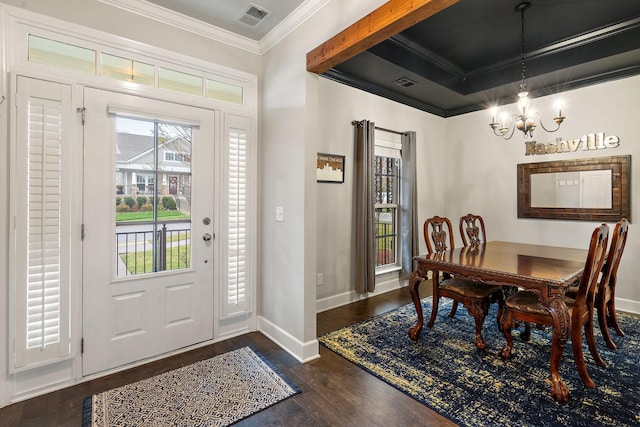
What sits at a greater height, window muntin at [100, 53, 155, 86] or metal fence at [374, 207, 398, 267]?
window muntin at [100, 53, 155, 86]

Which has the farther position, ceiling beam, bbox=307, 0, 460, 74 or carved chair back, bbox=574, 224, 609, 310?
carved chair back, bbox=574, 224, 609, 310

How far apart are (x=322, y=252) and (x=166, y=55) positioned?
2.44 m

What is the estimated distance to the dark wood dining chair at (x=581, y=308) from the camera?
6.73 ft

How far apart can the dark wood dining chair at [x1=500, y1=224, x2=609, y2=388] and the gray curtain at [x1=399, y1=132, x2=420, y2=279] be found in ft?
6.95

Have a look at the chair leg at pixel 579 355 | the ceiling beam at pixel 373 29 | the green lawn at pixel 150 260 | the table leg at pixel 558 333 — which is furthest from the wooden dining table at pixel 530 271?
the green lawn at pixel 150 260

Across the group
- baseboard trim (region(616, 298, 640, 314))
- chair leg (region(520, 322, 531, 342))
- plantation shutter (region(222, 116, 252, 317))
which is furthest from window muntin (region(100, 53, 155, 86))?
baseboard trim (region(616, 298, 640, 314))

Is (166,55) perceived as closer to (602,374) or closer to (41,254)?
(41,254)

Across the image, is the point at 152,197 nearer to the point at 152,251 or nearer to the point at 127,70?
the point at 152,251

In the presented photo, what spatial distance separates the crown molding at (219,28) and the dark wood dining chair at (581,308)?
2515mm

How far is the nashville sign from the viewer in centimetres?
371

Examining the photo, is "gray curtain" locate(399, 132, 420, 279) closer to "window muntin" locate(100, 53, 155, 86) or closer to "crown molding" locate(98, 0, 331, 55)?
"crown molding" locate(98, 0, 331, 55)

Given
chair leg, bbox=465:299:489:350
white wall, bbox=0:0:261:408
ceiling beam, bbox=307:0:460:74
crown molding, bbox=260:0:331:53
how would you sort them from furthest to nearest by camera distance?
chair leg, bbox=465:299:489:350, crown molding, bbox=260:0:331:53, white wall, bbox=0:0:261:408, ceiling beam, bbox=307:0:460:74

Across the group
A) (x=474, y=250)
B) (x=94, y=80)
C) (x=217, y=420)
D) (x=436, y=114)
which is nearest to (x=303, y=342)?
(x=217, y=420)

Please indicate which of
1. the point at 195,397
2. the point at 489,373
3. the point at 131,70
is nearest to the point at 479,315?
the point at 489,373
